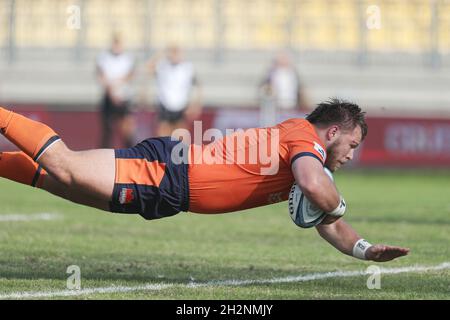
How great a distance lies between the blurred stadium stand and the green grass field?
11131 mm

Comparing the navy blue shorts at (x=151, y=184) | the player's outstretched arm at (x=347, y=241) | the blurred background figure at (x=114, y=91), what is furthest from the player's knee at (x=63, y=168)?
the blurred background figure at (x=114, y=91)

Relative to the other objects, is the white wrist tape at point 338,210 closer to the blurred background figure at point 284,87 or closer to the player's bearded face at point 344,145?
the player's bearded face at point 344,145

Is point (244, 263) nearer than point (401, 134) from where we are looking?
Yes

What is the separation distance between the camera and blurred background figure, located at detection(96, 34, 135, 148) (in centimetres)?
2195

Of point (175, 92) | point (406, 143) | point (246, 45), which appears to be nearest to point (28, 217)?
point (175, 92)

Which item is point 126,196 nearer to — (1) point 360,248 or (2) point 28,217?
(1) point 360,248

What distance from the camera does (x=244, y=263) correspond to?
9.14 m

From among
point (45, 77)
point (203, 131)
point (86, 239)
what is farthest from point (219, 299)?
point (45, 77)

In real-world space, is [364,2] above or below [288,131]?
above

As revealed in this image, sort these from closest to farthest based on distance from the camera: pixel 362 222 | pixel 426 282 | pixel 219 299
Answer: pixel 219 299 → pixel 426 282 → pixel 362 222

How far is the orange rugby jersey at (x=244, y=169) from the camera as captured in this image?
24.2 ft

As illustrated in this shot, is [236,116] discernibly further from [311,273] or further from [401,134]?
[311,273]

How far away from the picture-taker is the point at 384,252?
706cm

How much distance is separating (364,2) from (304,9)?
1.56 meters
